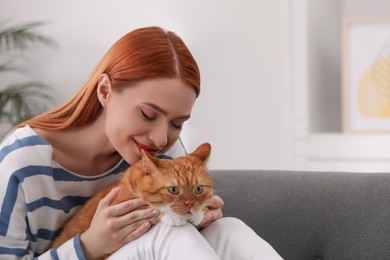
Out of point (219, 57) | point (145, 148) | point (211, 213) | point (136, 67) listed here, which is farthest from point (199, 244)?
point (219, 57)

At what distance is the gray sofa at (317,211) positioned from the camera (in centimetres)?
143

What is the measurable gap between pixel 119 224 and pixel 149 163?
0.13 m

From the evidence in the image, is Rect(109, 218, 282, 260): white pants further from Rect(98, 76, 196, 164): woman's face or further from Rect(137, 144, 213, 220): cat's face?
Rect(98, 76, 196, 164): woman's face

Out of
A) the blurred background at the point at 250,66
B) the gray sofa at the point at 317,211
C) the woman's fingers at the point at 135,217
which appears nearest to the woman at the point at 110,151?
the woman's fingers at the point at 135,217

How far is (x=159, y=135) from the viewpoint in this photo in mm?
1284

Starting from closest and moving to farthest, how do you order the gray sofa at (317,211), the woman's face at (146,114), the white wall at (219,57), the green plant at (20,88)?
the woman's face at (146,114) < the gray sofa at (317,211) < the white wall at (219,57) < the green plant at (20,88)

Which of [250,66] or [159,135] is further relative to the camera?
[250,66]

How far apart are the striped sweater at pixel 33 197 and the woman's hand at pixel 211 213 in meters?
0.26

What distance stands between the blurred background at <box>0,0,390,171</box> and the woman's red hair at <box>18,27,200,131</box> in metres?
1.57

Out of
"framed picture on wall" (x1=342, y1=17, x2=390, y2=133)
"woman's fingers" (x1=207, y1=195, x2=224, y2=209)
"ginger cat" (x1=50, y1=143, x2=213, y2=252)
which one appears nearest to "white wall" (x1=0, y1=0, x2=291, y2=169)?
"framed picture on wall" (x1=342, y1=17, x2=390, y2=133)

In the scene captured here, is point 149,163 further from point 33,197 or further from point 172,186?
point 33,197

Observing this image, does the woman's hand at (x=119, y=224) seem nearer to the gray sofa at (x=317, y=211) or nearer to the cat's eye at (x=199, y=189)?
the cat's eye at (x=199, y=189)

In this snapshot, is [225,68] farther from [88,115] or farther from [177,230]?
[177,230]

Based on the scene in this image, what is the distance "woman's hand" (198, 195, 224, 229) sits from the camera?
51.3 inches
